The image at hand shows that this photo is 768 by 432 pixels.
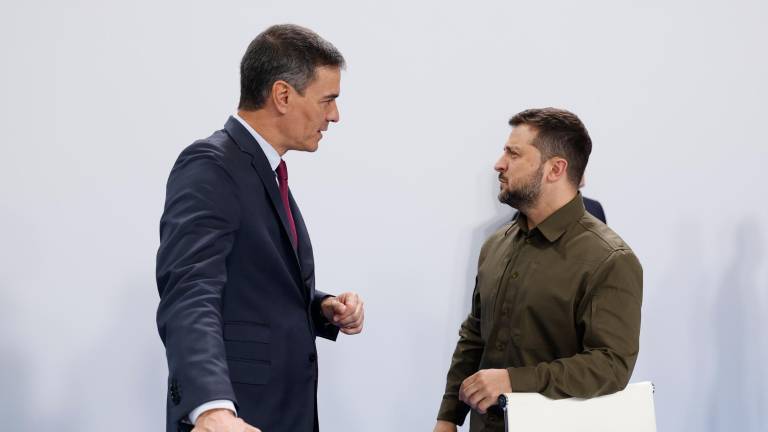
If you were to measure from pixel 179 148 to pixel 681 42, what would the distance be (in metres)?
2.61

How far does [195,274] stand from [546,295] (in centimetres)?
93

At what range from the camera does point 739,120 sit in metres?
4.37

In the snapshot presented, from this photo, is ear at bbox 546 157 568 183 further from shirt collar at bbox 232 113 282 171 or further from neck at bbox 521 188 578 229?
shirt collar at bbox 232 113 282 171

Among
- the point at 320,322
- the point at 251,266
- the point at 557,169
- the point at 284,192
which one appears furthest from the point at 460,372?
the point at 251,266

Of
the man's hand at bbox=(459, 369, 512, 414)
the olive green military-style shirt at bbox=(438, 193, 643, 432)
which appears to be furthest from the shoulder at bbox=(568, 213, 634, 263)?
the man's hand at bbox=(459, 369, 512, 414)

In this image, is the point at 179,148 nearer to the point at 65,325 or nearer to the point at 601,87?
the point at 65,325

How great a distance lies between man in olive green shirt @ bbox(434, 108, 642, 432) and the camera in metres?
1.90

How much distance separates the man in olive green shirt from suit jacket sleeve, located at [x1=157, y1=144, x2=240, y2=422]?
0.76 meters

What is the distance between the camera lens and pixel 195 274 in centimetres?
141

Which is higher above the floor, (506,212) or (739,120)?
(739,120)

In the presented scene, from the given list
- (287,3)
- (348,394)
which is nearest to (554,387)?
(348,394)

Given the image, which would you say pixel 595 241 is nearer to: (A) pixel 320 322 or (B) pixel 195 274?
(A) pixel 320 322

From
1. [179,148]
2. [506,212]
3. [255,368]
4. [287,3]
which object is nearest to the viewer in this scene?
[255,368]

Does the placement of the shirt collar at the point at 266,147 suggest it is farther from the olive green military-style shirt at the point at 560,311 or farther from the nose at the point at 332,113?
the olive green military-style shirt at the point at 560,311
